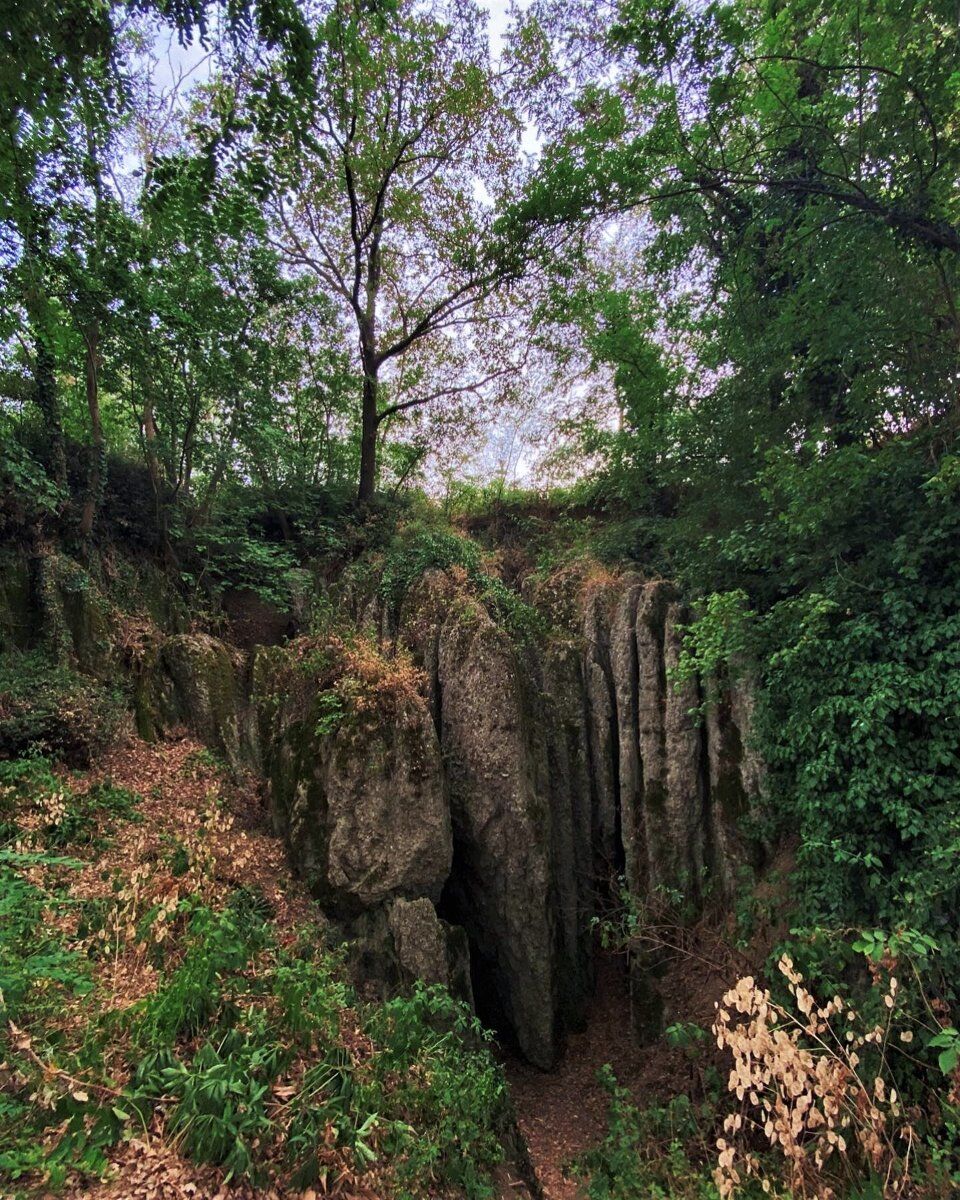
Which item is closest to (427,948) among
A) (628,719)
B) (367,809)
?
(367,809)

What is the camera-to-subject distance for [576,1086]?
682cm

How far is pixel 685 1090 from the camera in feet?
19.0

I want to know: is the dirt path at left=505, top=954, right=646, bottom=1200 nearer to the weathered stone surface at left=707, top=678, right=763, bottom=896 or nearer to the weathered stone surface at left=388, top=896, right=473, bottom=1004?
the weathered stone surface at left=388, top=896, right=473, bottom=1004

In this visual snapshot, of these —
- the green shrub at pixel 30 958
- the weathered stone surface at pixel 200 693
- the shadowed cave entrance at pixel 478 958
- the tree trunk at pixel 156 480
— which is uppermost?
the tree trunk at pixel 156 480

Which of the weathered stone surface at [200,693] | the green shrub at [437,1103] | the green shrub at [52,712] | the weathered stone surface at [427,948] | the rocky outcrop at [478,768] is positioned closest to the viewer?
the green shrub at [437,1103]

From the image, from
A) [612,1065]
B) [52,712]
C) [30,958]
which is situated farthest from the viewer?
[612,1065]

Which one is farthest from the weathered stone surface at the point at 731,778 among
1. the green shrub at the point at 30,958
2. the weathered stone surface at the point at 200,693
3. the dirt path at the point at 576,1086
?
the weathered stone surface at the point at 200,693

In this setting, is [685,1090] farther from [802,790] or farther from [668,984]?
[802,790]

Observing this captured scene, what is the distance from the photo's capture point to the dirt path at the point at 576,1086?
5668mm

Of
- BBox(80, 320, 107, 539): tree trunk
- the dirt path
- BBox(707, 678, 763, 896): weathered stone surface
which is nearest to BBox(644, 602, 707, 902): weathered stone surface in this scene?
BBox(707, 678, 763, 896): weathered stone surface

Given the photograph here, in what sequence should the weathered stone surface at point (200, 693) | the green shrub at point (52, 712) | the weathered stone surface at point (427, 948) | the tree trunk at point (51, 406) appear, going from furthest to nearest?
the weathered stone surface at point (200, 693)
the tree trunk at point (51, 406)
the green shrub at point (52, 712)
the weathered stone surface at point (427, 948)

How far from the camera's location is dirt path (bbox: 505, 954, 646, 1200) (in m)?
5.67

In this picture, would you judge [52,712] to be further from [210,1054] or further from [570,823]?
[570,823]

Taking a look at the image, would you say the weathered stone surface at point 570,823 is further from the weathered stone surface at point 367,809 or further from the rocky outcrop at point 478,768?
the weathered stone surface at point 367,809
